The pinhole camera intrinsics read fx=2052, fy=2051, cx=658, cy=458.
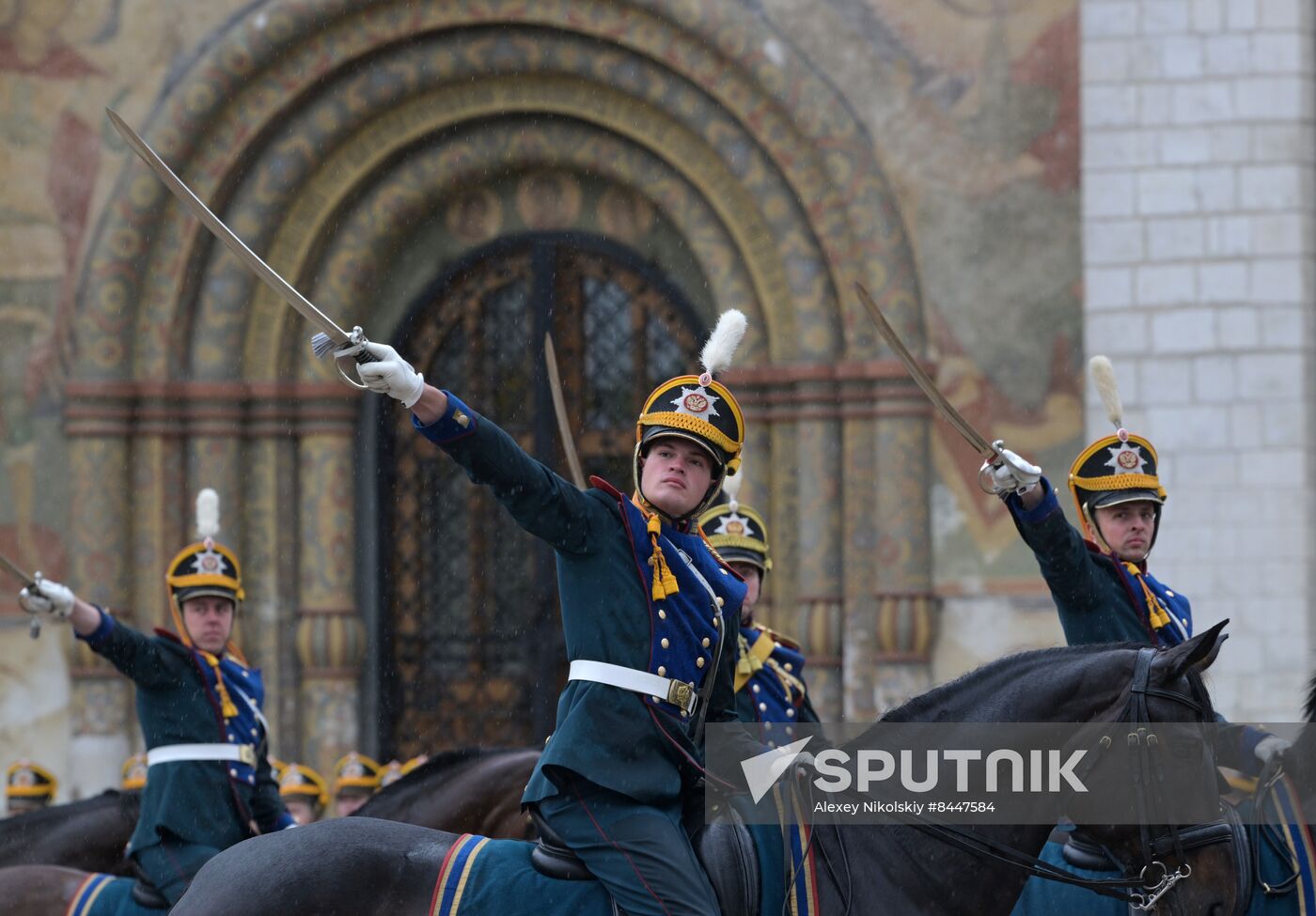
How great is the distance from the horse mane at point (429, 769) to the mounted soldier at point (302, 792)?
7.65 ft

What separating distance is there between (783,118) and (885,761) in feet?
23.5

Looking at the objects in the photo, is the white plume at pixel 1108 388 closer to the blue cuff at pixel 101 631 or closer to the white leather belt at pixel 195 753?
the white leather belt at pixel 195 753

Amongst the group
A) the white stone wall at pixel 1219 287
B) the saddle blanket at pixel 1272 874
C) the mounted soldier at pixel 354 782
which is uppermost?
the white stone wall at pixel 1219 287

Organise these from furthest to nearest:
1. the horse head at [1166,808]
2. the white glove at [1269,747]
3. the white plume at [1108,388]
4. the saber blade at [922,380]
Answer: the white plume at [1108,388] < the white glove at [1269,747] < the saber blade at [922,380] < the horse head at [1166,808]

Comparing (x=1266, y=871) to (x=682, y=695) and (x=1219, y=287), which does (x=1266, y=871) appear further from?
(x=1219, y=287)

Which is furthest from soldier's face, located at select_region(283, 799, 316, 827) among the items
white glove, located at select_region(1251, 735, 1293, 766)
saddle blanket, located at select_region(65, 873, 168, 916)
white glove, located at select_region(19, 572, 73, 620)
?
white glove, located at select_region(1251, 735, 1293, 766)

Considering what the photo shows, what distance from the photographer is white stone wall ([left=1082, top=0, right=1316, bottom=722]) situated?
10375 mm

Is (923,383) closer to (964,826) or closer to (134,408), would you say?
(964,826)

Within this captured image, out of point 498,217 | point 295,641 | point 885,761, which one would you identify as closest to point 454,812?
point 885,761

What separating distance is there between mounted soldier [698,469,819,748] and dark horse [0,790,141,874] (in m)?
2.33

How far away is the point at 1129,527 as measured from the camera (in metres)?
6.05

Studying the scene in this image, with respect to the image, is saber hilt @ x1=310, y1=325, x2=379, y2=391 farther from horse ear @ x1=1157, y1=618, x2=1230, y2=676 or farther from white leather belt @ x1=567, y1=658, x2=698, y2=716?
horse ear @ x1=1157, y1=618, x2=1230, y2=676

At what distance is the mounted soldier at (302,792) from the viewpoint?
9344 mm

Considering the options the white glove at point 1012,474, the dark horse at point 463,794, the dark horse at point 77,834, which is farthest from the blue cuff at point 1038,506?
the dark horse at point 77,834
